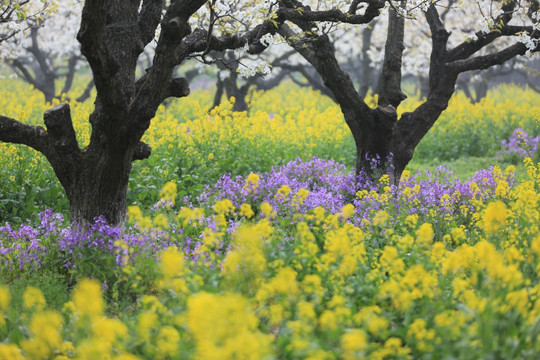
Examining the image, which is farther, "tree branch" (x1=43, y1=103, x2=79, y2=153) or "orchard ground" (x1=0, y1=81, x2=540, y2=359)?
→ "tree branch" (x1=43, y1=103, x2=79, y2=153)

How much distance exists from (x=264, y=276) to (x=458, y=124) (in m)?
11.8

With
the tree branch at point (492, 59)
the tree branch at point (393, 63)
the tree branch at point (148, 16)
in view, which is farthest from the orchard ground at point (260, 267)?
the tree branch at point (148, 16)

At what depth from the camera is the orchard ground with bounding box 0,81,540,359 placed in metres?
3.08

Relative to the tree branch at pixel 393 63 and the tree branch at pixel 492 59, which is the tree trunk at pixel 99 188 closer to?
the tree branch at pixel 393 63

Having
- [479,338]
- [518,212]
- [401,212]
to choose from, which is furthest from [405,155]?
[479,338]

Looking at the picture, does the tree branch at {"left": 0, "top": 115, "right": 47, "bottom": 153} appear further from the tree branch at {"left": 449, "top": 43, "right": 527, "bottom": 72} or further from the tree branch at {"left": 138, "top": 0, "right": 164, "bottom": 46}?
the tree branch at {"left": 449, "top": 43, "right": 527, "bottom": 72}

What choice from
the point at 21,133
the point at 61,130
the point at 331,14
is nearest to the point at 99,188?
the point at 61,130

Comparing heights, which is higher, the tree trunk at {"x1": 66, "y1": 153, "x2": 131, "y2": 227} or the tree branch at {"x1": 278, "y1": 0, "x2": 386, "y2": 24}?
the tree branch at {"x1": 278, "y1": 0, "x2": 386, "y2": 24}

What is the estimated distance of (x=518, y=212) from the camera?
18.6 ft

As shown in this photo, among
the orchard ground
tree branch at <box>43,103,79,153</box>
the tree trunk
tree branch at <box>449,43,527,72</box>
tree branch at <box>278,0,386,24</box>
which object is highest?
tree branch at <box>449,43,527,72</box>

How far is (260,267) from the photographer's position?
12.5ft

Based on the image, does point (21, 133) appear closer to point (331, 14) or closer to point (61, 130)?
point (61, 130)

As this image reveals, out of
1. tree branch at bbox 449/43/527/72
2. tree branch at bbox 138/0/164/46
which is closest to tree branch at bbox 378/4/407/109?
tree branch at bbox 449/43/527/72

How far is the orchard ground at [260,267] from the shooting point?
10.1ft
